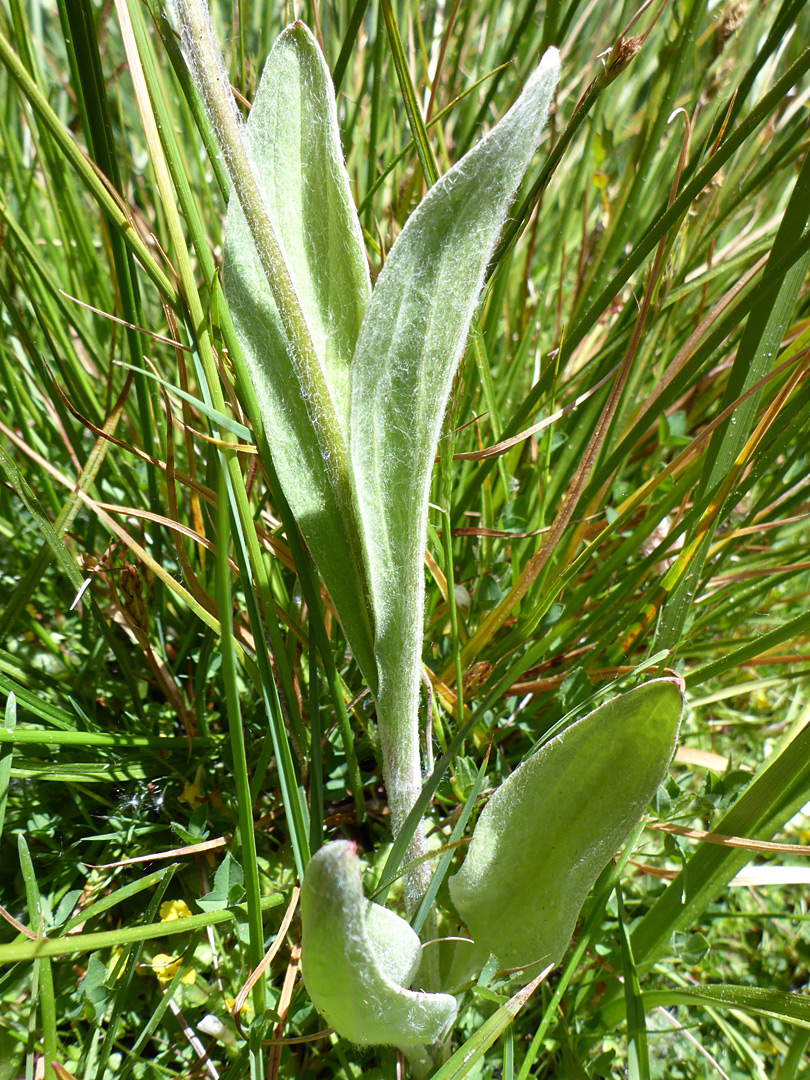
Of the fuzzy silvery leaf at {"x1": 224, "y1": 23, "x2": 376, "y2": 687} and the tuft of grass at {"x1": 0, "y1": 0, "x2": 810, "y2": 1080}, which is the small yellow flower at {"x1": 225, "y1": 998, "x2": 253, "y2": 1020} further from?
the fuzzy silvery leaf at {"x1": 224, "y1": 23, "x2": 376, "y2": 687}

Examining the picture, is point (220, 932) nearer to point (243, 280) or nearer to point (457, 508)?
point (457, 508)

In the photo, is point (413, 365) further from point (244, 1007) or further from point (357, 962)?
point (244, 1007)

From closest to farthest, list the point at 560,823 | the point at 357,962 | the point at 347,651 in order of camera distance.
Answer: the point at 357,962
the point at 560,823
the point at 347,651

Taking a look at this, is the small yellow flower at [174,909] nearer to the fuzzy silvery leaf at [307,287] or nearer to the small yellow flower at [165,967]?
the small yellow flower at [165,967]

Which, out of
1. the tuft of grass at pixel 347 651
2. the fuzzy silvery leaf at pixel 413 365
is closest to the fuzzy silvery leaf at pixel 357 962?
the tuft of grass at pixel 347 651


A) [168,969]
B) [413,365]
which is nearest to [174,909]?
[168,969]

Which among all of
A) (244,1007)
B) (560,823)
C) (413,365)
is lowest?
(244,1007)

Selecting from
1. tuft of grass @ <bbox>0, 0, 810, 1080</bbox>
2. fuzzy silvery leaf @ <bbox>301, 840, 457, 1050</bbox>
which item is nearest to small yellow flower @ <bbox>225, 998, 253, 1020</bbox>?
tuft of grass @ <bbox>0, 0, 810, 1080</bbox>
